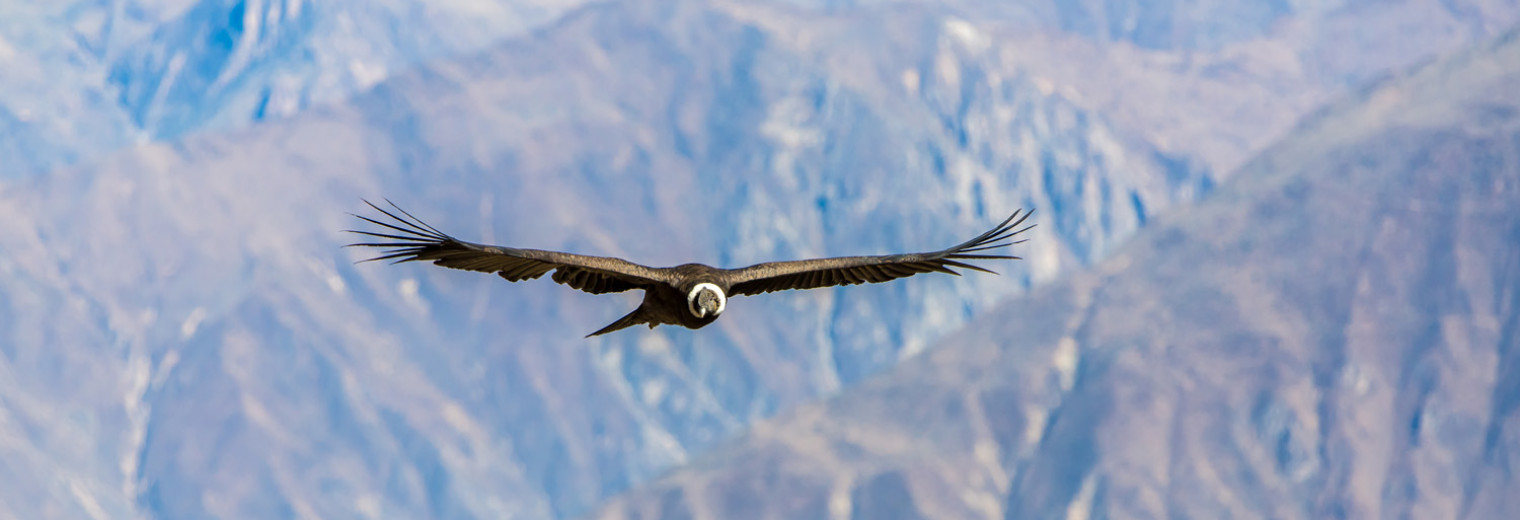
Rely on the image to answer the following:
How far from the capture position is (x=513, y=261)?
80.7ft

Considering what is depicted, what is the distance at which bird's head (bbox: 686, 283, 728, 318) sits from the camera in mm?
23594

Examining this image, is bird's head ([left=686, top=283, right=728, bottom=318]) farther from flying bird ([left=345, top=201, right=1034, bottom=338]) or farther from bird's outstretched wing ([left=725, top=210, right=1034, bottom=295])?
bird's outstretched wing ([left=725, top=210, right=1034, bottom=295])

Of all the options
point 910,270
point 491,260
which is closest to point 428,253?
point 491,260

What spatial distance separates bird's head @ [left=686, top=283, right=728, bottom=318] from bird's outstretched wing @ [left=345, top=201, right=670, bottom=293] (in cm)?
96

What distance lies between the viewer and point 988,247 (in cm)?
2453

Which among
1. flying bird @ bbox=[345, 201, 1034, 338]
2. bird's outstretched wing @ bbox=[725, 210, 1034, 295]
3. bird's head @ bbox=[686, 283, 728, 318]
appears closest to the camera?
bird's head @ bbox=[686, 283, 728, 318]

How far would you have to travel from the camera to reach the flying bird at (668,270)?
77.8 feet

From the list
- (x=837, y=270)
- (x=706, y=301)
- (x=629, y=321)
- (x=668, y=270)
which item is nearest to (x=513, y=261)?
(x=629, y=321)

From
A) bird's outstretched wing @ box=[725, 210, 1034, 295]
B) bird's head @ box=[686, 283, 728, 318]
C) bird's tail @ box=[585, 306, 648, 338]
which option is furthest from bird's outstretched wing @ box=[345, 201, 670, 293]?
bird's outstretched wing @ box=[725, 210, 1034, 295]

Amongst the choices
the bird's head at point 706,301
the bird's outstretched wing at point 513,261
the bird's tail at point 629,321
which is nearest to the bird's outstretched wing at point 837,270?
the bird's tail at point 629,321

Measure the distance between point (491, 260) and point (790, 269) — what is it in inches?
165

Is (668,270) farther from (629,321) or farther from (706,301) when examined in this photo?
(706,301)

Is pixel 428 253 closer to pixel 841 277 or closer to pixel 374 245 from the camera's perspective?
pixel 374 245

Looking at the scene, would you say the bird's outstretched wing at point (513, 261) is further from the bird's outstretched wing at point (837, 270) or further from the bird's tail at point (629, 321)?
the bird's outstretched wing at point (837, 270)
